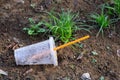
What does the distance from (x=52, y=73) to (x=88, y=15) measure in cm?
73

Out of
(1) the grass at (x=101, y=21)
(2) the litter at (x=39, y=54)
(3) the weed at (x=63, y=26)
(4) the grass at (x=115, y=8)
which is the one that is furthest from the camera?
(4) the grass at (x=115, y=8)

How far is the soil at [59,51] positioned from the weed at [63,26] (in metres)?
0.09

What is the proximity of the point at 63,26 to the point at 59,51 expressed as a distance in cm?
20

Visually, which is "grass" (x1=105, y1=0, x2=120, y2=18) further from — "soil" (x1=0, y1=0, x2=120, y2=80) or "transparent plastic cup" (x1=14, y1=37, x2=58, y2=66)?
"transparent plastic cup" (x1=14, y1=37, x2=58, y2=66)

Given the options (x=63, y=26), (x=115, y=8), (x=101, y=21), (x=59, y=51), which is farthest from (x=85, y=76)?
(x=115, y=8)

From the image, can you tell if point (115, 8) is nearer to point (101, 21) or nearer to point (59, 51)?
point (101, 21)

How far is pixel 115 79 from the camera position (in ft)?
7.77

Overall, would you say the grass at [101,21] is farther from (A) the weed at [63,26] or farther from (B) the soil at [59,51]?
(A) the weed at [63,26]

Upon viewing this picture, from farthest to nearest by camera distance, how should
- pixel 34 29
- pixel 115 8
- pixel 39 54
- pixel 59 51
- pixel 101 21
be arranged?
pixel 115 8 → pixel 101 21 → pixel 34 29 → pixel 59 51 → pixel 39 54

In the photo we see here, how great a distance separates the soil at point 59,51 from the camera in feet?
7.67

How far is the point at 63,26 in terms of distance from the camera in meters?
2.51

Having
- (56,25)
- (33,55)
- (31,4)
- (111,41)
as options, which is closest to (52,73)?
(33,55)

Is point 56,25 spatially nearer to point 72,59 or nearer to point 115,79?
point 72,59

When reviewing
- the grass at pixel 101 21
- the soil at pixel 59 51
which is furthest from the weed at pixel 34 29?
the grass at pixel 101 21
